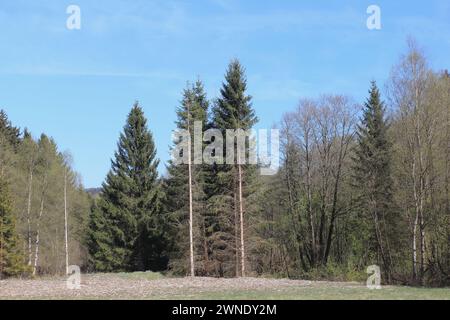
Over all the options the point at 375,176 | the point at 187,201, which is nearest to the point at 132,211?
the point at 187,201

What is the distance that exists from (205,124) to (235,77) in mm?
4373

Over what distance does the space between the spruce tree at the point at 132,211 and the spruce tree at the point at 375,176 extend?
679 inches

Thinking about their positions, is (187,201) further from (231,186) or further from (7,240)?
(7,240)

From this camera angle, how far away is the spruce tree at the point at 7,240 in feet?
120

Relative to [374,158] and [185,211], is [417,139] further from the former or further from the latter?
[185,211]

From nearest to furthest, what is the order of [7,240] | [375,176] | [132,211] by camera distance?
1. [7,240]
2. [375,176]
3. [132,211]

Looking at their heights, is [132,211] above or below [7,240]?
above

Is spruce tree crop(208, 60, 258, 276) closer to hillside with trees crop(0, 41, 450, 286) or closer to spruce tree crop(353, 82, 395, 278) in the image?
hillside with trees crop(0, 41, 450, 286)

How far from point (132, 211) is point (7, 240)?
11.3 meters

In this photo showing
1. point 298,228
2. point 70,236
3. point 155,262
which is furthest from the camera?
point 70,236

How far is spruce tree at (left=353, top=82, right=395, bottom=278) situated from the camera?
4003 centimetres

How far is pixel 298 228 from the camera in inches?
1966

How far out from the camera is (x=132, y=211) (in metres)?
45.5
